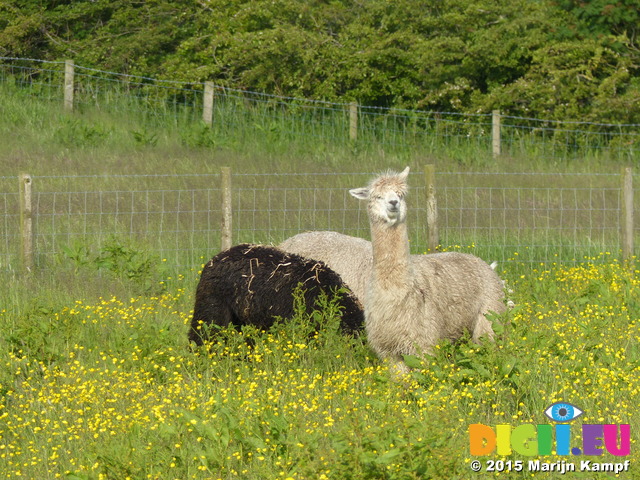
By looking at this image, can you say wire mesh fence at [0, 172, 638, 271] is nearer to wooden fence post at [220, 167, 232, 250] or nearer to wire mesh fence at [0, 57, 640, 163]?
wooden fence post at [220, 167, 232, 250]

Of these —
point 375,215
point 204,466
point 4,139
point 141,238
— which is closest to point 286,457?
point 204,466

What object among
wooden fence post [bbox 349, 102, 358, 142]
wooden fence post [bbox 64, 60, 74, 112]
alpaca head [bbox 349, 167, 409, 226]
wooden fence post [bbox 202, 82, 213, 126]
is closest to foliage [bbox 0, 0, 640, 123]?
wooden fence post [bbox 349, 102, 358, 142]

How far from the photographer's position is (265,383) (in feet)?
22.7

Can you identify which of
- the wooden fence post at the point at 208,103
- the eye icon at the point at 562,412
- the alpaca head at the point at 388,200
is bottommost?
the eye icon at the point at 562,412

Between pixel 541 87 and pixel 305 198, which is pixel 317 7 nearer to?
pixel 541 87

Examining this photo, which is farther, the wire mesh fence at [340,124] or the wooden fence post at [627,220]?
the wire mesh fence at [340,124]

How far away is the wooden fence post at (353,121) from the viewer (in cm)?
1848

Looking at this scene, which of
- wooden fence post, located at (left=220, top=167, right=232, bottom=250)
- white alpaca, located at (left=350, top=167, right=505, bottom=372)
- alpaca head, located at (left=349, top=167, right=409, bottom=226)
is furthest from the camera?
wooden fence post, located at (left=220, top=167, right=232, bottom=250)

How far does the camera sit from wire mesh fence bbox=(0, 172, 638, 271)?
1190cm

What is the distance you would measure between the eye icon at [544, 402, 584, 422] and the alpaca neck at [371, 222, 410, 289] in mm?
1540

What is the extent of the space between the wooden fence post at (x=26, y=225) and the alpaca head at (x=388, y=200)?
4987 millimetres

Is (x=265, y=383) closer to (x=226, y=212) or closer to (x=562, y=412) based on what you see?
(x=562, y=412)

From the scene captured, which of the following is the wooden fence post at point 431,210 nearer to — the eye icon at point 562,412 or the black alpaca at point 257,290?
the black alpaca at point 257,290

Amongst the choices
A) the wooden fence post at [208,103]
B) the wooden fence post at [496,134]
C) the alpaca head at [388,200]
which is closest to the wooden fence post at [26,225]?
the alpaca head at [388,200]
